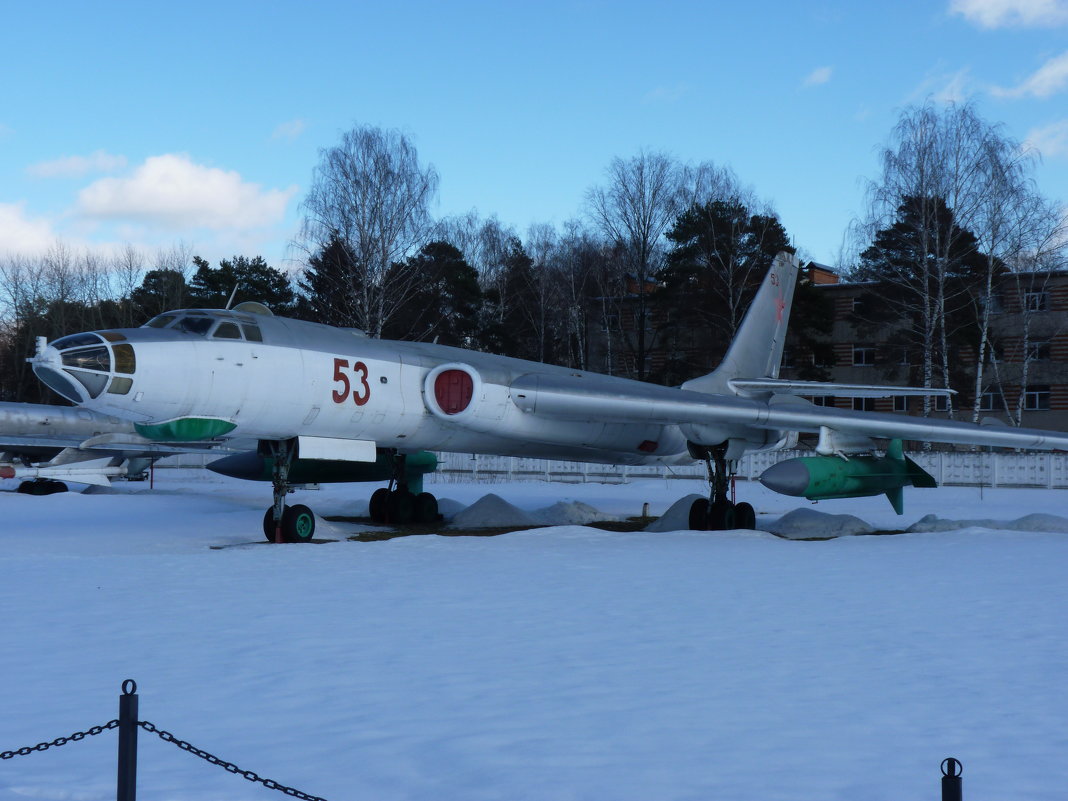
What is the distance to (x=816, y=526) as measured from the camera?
51.4 ft

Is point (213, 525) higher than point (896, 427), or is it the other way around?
point (896, 427)

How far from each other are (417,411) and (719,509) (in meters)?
5.54

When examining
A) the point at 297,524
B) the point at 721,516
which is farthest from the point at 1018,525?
the point at 297,524

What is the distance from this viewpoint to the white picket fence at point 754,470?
27031 millimetres

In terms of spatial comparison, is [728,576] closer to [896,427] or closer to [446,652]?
[446,652]

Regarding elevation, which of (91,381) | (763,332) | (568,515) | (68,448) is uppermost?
(763,332)

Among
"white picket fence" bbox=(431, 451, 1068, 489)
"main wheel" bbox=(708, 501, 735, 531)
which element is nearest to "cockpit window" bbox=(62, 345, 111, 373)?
"main wheel" bbox=(708, 501, 735, 531)

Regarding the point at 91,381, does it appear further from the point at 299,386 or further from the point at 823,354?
the point at 823,354

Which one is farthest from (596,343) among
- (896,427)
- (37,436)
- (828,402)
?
(896,427)

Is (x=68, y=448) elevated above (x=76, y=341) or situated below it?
below

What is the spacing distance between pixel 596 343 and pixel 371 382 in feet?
112

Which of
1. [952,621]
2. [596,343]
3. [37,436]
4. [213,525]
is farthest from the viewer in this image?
[596,343]

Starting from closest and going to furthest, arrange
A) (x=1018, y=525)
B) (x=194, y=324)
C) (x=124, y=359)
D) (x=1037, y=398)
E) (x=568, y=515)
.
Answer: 1. (x=124, y=359)
2. (x=194, y=324)
3. (x=1018, y=525)
4. (x=568, y=515)
5. (x=1037, y=398)

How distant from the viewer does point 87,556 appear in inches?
421
